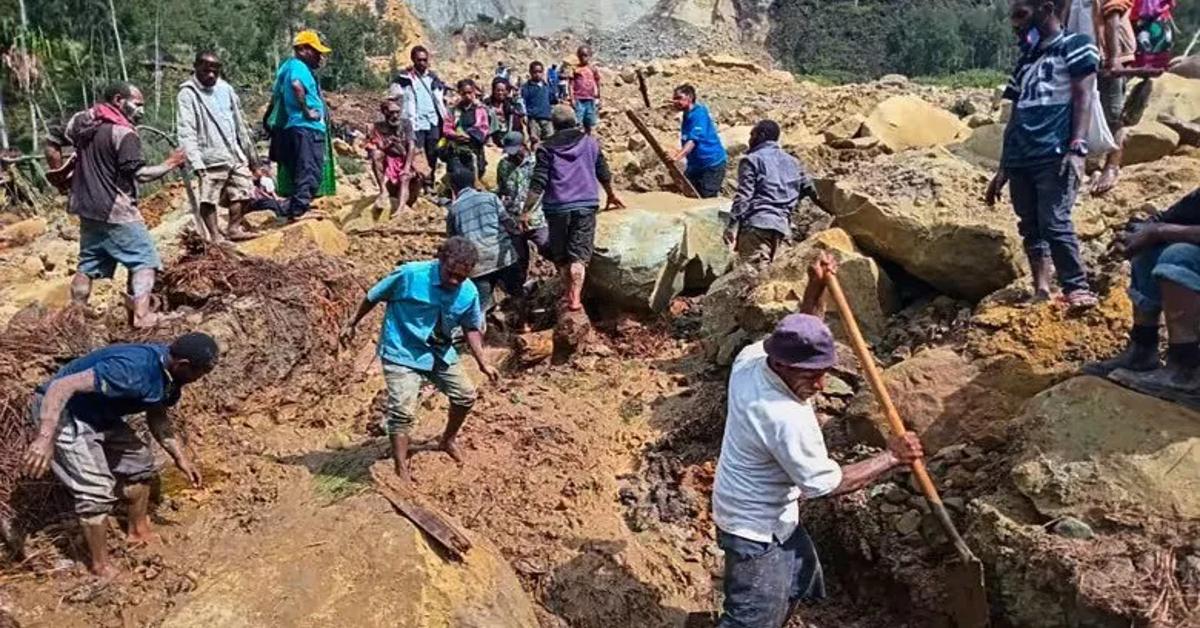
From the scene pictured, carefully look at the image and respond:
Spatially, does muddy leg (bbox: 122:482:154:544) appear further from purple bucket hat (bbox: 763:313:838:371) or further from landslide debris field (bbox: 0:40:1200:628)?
purple bucket hat (bbox: 763:313:838:371)

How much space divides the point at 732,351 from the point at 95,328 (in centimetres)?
392

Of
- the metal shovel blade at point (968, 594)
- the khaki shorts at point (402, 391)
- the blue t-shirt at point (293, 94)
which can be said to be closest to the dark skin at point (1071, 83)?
the metal shovel blade at point (968, 594)

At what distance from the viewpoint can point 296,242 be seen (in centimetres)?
736

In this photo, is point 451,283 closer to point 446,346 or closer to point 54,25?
point 446,346

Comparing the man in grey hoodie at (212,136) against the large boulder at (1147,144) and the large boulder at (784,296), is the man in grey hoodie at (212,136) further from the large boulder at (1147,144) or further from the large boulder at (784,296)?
the large boulder at (1147,144)

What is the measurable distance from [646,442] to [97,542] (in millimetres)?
2956

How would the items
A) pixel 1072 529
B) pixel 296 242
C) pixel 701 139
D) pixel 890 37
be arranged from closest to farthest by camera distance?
pixel 1072 529 < pixel 296 242 < pixel 701 139 < pixel 890 37

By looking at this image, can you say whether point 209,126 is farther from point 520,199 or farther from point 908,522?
point 908,522

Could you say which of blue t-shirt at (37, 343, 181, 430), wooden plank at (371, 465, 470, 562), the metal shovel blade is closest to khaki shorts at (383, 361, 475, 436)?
wooden plank at (371, 465, 470, 562)

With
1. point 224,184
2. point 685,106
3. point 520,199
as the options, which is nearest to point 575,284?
point 520,199

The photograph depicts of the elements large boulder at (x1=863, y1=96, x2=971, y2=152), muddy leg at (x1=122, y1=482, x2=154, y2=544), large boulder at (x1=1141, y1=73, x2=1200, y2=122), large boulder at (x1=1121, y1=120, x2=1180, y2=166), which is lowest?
muddy leg at (x1=122, y1=482, x2=154, y2=544)

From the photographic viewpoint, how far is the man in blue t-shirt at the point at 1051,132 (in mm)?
4164

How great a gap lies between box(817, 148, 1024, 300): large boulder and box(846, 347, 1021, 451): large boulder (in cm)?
88

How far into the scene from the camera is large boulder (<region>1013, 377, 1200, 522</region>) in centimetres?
337
